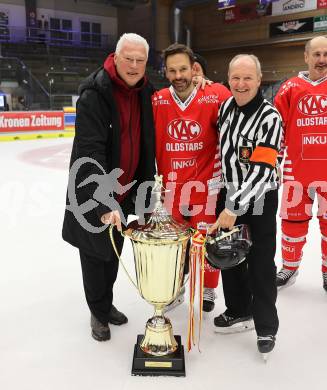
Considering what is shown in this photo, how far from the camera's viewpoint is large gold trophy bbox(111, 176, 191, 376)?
171 centimetres

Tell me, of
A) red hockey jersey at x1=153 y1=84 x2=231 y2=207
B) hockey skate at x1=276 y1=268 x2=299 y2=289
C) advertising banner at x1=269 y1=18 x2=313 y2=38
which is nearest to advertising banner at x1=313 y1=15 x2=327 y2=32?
advertising banner at x1=269 y1=18 x2=313 y2=38

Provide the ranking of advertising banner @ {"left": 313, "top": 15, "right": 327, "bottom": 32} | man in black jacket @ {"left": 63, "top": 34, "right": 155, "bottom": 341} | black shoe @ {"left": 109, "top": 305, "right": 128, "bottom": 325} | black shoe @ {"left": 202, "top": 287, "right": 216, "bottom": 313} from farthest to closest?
advertising banner @ {"left": 313, "top": 15, "right": 327, "bottom": 32} < black shoe @ {"left": 202, "top": 287, "right": 216, "bottom": 313} < black shoe @ {"left": 109, "top": 305, "right": 128, "bottom": 325} < man in black jacket @ {"left": 63, "top": 34, "right": 155, "bottom": 341}

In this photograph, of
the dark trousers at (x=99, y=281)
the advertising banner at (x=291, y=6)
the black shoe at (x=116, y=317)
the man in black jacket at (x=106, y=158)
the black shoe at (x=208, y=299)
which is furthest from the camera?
the advertising banner at (x=291, y=6)

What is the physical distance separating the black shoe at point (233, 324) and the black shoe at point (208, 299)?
7.6 inches

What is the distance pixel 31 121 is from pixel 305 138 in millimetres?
9059

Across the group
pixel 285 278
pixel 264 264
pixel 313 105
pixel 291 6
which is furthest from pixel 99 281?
pixel 291 6

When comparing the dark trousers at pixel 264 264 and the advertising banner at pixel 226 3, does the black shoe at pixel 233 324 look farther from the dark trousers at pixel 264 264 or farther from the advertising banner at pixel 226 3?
the advertising banner at pixel 226 3

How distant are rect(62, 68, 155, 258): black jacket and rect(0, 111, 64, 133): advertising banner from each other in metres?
8.68

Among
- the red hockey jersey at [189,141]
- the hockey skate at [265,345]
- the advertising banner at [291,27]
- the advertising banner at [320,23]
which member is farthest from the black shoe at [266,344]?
the advertising banner at [291,27]

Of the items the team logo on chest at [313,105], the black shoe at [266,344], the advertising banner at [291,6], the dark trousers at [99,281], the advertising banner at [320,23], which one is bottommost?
the black shoe at [266,344]

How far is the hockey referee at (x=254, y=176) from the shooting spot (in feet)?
5.48

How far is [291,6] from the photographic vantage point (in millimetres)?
16094

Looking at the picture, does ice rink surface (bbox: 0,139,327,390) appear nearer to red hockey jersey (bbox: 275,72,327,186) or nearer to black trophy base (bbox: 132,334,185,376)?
black trophy base (bbox: 132,334,185,376)

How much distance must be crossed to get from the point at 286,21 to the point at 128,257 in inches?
615
